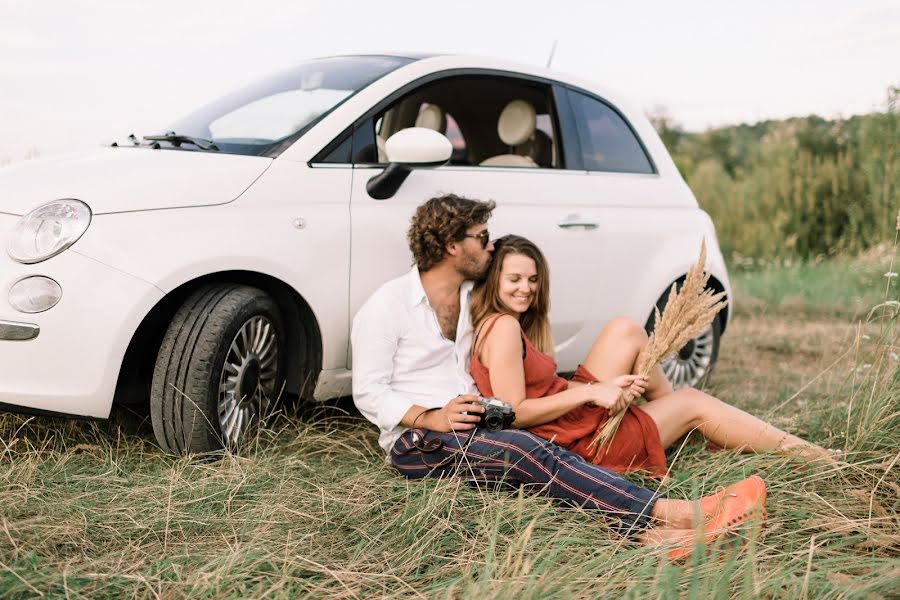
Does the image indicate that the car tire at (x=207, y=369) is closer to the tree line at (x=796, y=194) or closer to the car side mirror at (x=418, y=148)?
the car side mirror at (x=418, y=148)

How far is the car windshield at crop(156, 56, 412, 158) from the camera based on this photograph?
3.64m

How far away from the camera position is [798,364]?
638 cm

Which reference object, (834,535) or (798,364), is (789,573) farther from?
(798,364)

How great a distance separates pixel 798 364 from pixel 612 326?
3217 mm

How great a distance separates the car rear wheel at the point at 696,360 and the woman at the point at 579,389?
119 centimetres

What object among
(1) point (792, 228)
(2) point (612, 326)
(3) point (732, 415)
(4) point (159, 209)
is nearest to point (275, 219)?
(4) point (159, 209)

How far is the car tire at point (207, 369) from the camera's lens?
318 centimetres

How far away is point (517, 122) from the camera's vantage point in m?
4.63

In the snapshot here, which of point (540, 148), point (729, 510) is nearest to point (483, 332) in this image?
point (729, 510)

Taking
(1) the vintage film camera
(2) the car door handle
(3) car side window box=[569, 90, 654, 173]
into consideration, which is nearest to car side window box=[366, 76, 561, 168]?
(3) car side window box=[569, 90, 654, 173]

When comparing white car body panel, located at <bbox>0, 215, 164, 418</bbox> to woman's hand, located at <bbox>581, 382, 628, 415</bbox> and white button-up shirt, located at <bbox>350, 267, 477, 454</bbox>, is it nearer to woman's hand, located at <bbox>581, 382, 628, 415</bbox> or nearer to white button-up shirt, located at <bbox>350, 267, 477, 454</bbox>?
white button-up shirt, located at <bbox>350, 267, 477, 454</bbox>

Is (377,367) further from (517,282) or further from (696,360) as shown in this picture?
(696,360)

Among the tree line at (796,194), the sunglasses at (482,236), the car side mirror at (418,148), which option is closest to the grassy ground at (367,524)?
the sunglasses at (482,236)

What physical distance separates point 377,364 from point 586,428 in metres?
0.80
